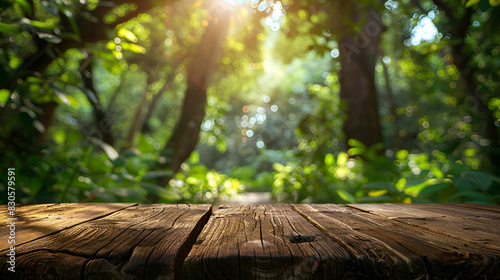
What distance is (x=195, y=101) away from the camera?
4094 millimetres

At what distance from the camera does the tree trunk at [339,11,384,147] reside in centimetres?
472

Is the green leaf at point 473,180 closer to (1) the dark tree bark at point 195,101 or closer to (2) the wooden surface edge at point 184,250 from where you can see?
(2) the wooden surface edge at point 184,250

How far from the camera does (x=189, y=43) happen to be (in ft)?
19.5

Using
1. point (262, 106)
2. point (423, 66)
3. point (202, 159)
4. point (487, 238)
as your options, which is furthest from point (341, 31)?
point (202, 159)

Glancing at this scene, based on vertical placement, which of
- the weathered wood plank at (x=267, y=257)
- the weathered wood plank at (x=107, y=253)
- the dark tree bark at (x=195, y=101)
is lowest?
the weathered wood plank at (x=267, y=257)

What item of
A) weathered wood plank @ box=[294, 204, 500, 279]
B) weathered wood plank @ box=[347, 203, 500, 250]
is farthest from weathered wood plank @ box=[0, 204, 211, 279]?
weathered wood plank @ box=[347, 203, 500, 250]

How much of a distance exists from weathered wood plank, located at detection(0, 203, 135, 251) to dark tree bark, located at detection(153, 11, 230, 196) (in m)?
2.75

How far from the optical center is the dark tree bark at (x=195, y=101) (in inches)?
160

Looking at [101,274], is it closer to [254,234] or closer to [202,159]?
[254,234]

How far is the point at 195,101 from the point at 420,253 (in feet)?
12.1

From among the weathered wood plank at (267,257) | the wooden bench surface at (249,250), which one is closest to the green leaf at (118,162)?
the wooden bench surface at (249,250)

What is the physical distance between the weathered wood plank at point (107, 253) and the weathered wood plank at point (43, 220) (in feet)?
0.15

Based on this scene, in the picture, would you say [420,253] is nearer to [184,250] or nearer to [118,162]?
[184,250]

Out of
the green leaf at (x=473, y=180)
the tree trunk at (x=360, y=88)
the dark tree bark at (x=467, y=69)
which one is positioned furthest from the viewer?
the tree trunk at (x=360, y=88)
